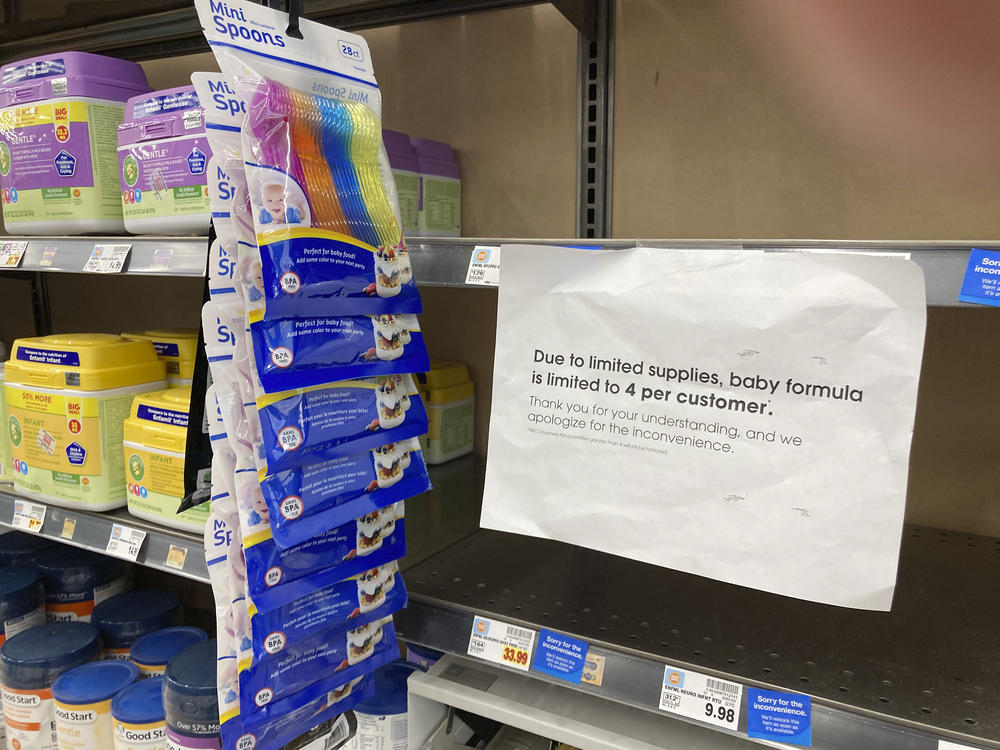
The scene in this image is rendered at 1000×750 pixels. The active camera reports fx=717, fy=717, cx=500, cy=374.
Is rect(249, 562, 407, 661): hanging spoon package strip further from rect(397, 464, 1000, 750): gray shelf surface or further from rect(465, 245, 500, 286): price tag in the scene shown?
rect(465, 245, 500, 286): price tag

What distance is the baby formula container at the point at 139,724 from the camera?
1189 mm

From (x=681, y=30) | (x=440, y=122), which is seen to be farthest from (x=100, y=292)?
(x=681, y=30)

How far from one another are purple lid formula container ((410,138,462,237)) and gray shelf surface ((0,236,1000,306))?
18.6 inches

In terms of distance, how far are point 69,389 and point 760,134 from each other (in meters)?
1.32

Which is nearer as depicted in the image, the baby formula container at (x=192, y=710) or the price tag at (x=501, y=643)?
the price tag at (x=501, y=643)

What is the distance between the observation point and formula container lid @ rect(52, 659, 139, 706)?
4.13 feet

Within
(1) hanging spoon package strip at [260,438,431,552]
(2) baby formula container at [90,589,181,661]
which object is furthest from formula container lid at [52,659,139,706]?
(1) hanging spoon package strip at [260,438,431,552]

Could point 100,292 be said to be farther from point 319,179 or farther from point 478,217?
point 319,179

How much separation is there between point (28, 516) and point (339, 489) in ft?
2.82

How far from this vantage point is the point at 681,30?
133 centimetres

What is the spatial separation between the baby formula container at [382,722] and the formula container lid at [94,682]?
0.51 meters

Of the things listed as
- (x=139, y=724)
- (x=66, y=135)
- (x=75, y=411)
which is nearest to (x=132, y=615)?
(x=139, y=724)

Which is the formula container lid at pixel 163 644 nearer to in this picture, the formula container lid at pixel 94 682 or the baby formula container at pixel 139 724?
the formula container lid at pixel 94 682

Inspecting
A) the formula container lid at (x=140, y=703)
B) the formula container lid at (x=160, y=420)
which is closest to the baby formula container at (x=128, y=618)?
the formula container lid at (x=140, y=703)
